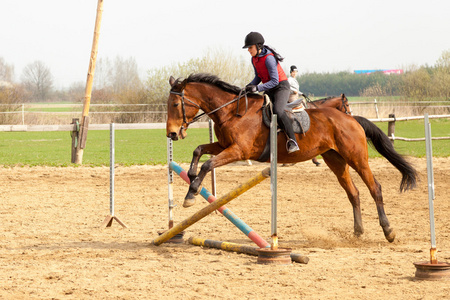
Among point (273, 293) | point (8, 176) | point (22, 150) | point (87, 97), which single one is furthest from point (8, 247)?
point (22, 150)

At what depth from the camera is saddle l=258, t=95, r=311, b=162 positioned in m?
6.69

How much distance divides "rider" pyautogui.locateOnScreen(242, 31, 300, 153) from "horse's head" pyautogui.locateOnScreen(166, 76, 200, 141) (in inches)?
29.9

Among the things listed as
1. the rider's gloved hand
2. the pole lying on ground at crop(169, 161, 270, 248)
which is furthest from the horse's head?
the rider's gloved hand

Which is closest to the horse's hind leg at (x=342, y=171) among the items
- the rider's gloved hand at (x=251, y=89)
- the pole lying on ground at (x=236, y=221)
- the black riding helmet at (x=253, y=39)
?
the rider's gloved hand at (x=251, y=89)

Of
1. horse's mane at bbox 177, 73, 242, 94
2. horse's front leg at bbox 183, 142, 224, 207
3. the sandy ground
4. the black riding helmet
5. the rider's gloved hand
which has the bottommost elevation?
the sandy ground

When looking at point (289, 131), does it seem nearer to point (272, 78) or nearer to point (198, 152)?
point (272, 78)

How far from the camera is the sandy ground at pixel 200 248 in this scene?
445cm

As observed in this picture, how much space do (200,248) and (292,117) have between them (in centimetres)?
191

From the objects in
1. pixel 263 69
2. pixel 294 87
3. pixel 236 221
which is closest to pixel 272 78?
pixel 263 69

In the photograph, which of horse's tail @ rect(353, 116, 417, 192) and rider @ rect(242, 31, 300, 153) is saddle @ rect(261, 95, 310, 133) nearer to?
rider @ rect(242, 31, 300, 153)

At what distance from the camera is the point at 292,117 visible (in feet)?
22.3

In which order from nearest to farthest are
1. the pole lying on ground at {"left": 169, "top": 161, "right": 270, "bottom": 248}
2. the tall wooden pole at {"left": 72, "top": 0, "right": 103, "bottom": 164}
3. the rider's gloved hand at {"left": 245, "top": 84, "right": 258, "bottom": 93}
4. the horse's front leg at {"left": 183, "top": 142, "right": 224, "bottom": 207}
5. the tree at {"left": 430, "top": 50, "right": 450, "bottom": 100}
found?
the pole lying on ground at {"left": 169, "top": 161, "right": 270, "bottom": 248} → the horse's front leg at {"left": 183, "top": 142, "right": 224, "bottom": 207} → the rider's gloved hand at {"left": 245, "top": 84, "right": 258, "bottom": 93} → the tall wooden pole at {"left": 72, "top": 0, "right": 103, "bottom": 164} → the tree at {"left": 430, "top": 50, "right": 450, "bottom": 100}

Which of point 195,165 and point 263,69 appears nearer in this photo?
point 195,165

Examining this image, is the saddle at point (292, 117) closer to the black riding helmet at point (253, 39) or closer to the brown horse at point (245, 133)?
the brown horse at point (245, 133)
